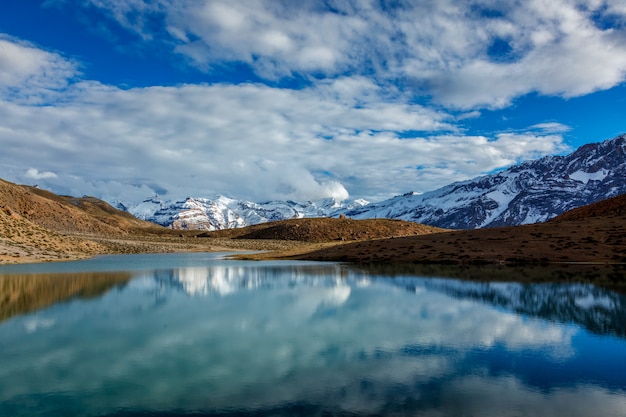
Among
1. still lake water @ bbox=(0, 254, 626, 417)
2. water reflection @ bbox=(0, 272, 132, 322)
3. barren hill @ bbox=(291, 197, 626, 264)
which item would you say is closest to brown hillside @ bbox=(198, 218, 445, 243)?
barren hill @ bbox=(291, 197, 626, 264)

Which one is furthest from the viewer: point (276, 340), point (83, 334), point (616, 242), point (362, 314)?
point (616, 242)

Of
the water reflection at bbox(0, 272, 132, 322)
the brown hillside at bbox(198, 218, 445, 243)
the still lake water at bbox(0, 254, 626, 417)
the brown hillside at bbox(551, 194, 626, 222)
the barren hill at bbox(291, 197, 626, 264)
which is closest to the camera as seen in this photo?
the still lake water at bbox(0, 254, 626, 417)

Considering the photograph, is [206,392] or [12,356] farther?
[12,356]

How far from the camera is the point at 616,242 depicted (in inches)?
2685

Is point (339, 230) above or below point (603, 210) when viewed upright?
below

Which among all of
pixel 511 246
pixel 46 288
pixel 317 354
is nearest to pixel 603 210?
pixel 511 246

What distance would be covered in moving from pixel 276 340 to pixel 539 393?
11.3m

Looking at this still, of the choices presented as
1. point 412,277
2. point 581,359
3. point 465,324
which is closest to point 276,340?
point 465,324

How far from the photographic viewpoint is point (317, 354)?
1908 cm

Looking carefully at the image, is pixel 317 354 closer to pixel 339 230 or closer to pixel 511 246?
pixel 511 246

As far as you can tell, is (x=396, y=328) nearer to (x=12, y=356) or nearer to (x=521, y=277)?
(x=12, y=356)

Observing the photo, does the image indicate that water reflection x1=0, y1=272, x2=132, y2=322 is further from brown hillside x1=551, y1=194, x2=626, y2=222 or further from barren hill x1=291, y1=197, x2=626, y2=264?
brown hillside x1=551, y1=194, x2=626, y2=222

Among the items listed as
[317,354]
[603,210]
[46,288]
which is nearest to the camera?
[317,354]

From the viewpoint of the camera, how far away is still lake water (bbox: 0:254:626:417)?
1370 cm
